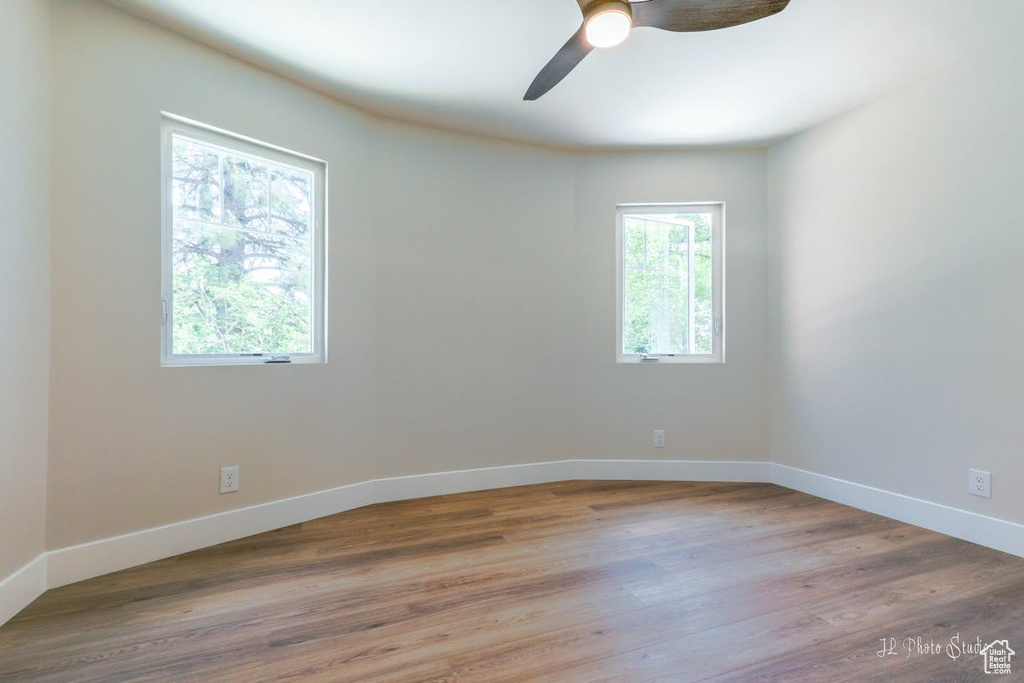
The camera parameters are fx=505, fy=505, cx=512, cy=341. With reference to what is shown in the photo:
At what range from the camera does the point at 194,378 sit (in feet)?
7.93

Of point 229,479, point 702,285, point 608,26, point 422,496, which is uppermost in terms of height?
point 608,26

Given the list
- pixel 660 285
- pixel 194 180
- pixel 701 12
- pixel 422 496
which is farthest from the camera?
pixel 660 285

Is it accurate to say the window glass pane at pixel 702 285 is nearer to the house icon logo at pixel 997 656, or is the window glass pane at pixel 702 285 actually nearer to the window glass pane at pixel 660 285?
the window glass pane at pixel 660 285

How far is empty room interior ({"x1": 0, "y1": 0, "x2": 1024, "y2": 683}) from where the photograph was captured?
177 cm

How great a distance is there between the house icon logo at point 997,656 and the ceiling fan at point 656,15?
2.10 m

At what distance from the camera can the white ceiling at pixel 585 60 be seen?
2176mm

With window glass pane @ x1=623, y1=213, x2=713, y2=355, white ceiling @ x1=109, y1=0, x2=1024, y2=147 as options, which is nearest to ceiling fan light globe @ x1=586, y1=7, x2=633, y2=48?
white ceiling @ x1=109, y1=0, x2=1024, y2=147

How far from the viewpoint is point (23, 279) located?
1.87 meters

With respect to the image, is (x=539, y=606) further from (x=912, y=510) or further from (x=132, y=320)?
(x=912, y=510)

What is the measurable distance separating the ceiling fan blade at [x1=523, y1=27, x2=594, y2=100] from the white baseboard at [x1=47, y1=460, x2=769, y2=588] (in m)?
2.40

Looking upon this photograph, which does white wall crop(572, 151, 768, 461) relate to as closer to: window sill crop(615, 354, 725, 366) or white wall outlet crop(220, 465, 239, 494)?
window sill crop(615, 354, 725, 366)

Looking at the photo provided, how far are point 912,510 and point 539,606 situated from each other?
7.55 feet

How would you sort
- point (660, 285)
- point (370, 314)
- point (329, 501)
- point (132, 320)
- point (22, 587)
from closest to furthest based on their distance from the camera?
point (22, 587)
point (132, 320)
point (329, 501)
point (370, 314)
point (660, 285)

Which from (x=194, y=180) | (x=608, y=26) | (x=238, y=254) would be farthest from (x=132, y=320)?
(x=608, y=26)
